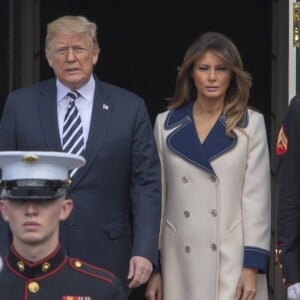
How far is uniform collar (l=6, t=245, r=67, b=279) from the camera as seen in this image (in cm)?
446

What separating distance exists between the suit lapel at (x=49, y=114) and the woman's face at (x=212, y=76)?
0.64 m

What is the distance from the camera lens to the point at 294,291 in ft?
18.5

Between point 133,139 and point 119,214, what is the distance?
0.32 m

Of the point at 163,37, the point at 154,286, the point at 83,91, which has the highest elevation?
the point at 163,37

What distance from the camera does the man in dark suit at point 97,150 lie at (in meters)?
6.02

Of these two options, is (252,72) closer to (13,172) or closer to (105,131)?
(105,131)

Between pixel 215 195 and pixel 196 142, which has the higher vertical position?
pixel 196 142

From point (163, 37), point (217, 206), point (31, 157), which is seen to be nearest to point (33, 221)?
point (31, 157)

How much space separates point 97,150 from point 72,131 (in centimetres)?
15

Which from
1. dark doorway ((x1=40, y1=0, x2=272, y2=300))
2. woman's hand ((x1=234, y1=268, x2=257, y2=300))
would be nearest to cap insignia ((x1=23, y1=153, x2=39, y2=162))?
woman's hand ((x1=234, y1=268, x2=257, y2=300))

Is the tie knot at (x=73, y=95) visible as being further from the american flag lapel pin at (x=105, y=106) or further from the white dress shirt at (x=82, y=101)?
the american flag lapel pin at (x=105, y=106)

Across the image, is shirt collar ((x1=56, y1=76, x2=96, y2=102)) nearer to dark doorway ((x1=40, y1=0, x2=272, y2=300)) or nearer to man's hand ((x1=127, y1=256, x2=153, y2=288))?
man's hand ((x1=127, y1=256, x2=153, y2=288))

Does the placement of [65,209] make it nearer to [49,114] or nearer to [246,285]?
[49,114]

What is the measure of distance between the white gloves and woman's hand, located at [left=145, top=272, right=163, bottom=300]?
87 cm
